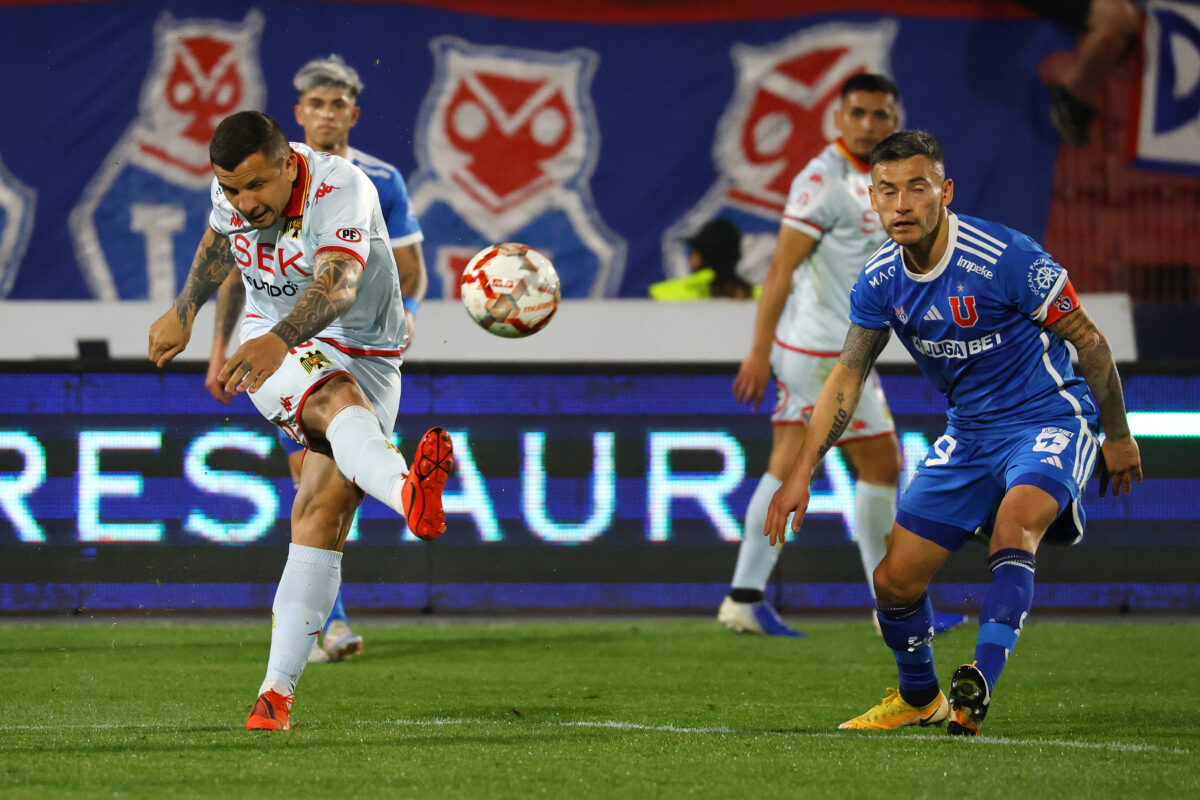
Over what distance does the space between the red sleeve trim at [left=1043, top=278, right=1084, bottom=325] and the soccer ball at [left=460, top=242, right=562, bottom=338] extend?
62.2 inches

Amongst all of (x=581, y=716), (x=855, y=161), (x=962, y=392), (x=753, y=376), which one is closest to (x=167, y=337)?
(x=581, y=716)

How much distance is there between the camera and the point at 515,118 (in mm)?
11742

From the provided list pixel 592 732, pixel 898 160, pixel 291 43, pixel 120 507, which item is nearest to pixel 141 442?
pixel 120 507

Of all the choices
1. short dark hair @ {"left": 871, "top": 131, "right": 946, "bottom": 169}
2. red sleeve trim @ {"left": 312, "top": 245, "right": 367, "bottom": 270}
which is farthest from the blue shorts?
red sleeve trim @ {"left": 312, "top": 245, "right": 367, "bottom": 270}

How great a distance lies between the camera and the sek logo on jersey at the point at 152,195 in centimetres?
1144

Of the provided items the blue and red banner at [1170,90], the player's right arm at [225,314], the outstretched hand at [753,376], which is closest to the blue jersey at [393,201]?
the player's right arm at [225,314]

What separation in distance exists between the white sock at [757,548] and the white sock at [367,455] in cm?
295

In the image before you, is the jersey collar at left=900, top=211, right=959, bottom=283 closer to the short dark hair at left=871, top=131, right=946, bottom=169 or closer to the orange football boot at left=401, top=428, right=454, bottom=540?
the short dark hair at left=871, top=131, right=946, bottom=169

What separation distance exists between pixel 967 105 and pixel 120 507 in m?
7.01

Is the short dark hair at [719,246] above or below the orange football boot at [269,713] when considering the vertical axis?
above

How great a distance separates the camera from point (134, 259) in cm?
1148

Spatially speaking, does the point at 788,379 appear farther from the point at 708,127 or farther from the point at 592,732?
the point at 708,127

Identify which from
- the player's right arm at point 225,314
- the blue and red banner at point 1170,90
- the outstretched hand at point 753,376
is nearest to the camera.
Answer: the player's right arm at point 225,314

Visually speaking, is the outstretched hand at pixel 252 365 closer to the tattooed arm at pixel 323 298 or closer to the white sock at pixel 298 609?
the tattooed arm at pixel 323 298
